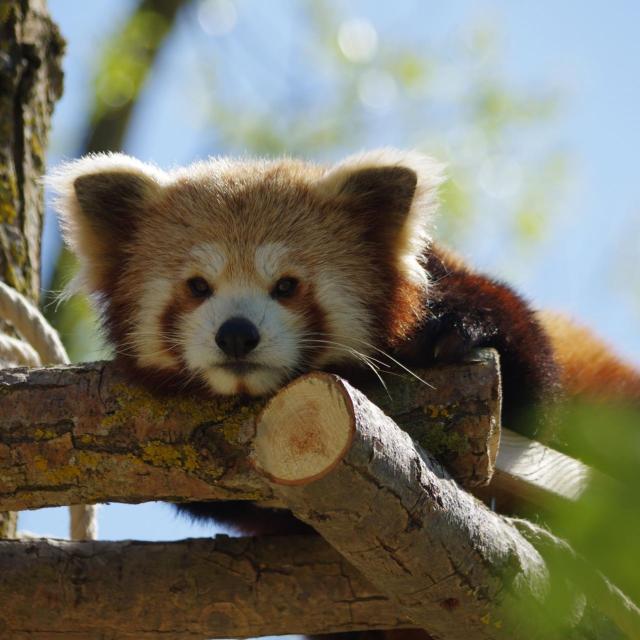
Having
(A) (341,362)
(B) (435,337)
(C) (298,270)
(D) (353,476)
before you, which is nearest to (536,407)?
(B) (435,337)

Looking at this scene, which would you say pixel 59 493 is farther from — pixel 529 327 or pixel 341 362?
pixel 529 327

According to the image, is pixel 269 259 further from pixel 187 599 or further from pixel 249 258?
pixel 187 599

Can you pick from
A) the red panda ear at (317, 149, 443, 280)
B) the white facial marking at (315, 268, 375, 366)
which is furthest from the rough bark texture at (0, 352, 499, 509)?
the red panda ear at (317, 149, 443, 280)

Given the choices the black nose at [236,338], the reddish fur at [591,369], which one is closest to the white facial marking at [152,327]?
the black nose at [236,338]

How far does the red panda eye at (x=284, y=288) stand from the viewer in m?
3.31

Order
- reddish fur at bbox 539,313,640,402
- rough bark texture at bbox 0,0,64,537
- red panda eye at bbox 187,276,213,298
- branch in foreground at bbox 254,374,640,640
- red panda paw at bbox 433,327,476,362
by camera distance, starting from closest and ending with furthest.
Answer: branch in foreground at bbox 254,374,640,640
red panda paw at bbox 433,327,476,362
red panda eye at bbox 187,276,213,298
rough bark texture at bbox 0,0,64,537
reddish fur at bbox 539,313,640,402

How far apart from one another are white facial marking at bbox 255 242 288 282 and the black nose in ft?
0.92

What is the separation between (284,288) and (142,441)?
776 millimetres

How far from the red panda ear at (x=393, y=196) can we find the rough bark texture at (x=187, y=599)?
3.86 feet

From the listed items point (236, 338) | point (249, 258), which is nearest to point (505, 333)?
point (249, 258)

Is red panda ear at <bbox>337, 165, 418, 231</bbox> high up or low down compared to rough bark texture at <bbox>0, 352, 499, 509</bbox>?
up

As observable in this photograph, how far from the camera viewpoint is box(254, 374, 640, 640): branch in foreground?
2.19m

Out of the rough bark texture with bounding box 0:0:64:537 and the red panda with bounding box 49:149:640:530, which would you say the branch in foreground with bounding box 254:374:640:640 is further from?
the rough bark texture with bounding box 0:0:64:537

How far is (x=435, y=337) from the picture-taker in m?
3.31
